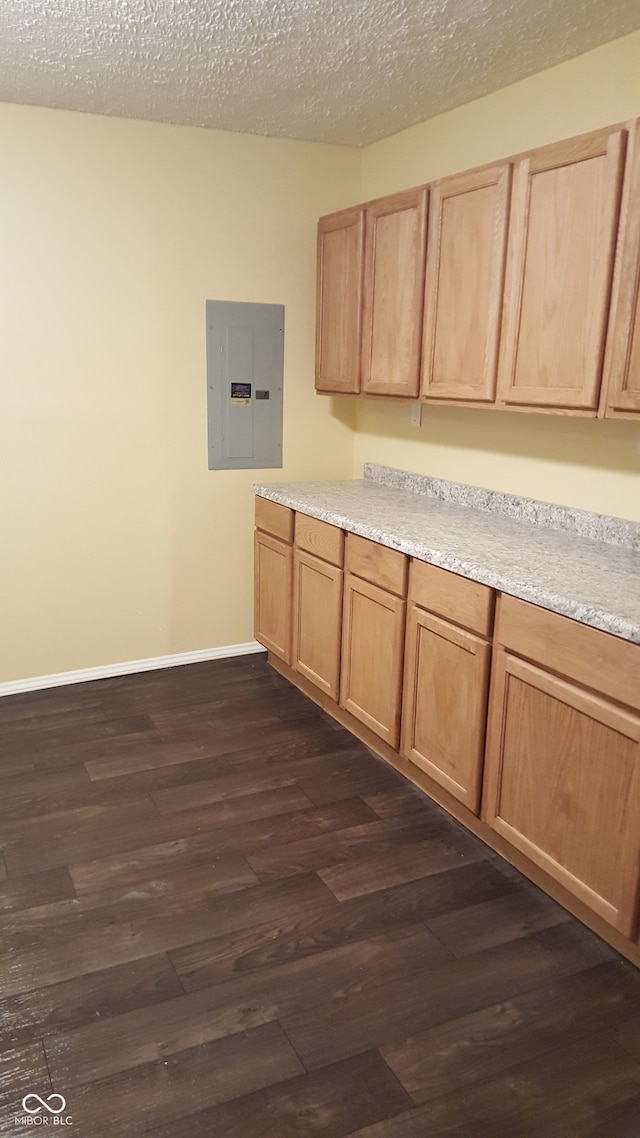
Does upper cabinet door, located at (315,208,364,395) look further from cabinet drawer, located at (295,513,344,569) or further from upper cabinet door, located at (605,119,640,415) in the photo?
upper cabinet door, located at (605,119,640,415)

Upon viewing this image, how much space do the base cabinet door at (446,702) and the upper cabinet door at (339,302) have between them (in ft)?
4.65

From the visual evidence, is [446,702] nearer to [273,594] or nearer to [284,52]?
[273,594]

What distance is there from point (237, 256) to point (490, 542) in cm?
201

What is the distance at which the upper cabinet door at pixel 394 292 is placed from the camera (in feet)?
10.3

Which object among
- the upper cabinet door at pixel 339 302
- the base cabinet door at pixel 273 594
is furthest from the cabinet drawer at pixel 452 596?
the upper cabinet door at pixel 339 302

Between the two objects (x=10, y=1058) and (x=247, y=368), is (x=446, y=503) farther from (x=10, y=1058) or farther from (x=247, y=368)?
(x=10, y=1058)

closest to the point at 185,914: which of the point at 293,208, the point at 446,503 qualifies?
the point at 446,503

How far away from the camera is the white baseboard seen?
12.4 feet

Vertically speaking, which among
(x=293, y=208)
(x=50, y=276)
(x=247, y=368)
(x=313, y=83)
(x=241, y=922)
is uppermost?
(x=313, y=83)

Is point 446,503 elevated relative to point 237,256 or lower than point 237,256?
lower

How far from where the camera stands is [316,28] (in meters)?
2.54

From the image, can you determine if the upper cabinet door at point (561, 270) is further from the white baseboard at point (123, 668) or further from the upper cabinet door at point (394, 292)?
the white baseboard at point (123, 668)
